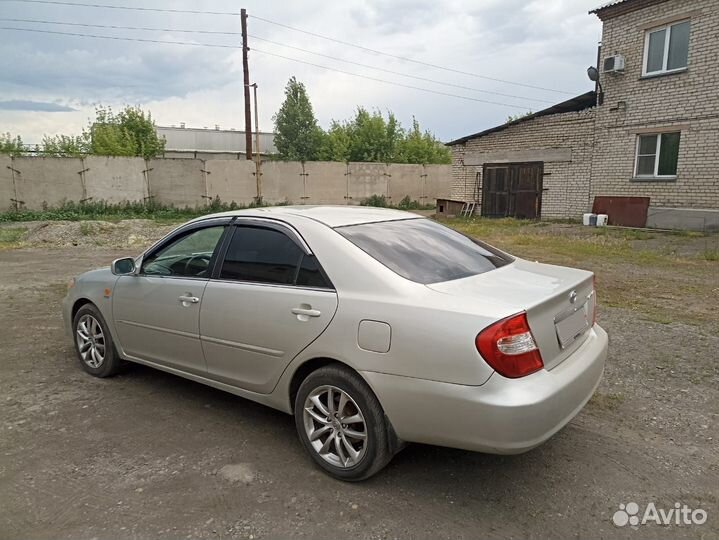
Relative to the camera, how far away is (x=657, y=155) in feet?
52.3

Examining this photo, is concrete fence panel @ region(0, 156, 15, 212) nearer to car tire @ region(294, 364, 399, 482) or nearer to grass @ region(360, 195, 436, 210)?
→ grass @ region(360, 195, 436, 210)

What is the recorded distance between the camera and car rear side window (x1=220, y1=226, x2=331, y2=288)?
314 cm

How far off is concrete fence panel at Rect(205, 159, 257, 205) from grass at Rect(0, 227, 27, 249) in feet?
25.7

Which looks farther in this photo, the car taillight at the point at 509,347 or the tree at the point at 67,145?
the tree at the point at 67,145

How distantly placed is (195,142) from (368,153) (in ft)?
74.0

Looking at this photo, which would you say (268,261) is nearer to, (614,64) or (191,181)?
(614,64)

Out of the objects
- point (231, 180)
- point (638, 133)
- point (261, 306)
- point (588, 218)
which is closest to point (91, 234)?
point (231, 180)

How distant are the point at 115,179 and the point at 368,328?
21339 millimetres

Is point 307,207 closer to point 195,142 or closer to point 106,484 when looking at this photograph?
point 106,484

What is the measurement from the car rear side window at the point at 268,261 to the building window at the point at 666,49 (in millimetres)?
16187

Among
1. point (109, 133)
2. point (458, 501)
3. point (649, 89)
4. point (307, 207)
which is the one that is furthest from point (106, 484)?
point (109, 133)

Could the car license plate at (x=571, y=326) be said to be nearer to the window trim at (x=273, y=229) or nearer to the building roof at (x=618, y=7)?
the window trim at (x=273, y=229)

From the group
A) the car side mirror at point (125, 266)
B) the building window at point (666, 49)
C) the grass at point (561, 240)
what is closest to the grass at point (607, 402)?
the car side mirror at point (125, 266)

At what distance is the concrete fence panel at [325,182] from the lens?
2528 cm
